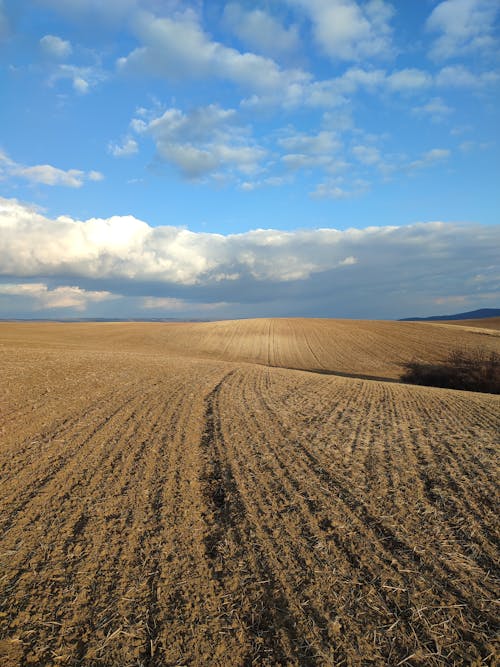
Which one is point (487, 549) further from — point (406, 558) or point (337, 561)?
point (337, 561)

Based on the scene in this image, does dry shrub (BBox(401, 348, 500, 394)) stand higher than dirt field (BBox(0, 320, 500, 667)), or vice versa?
dirt field (BBox(0, 320, 500, 667))

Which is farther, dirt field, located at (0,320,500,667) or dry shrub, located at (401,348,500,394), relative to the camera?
dry shrub, located at (401,348,500,394)

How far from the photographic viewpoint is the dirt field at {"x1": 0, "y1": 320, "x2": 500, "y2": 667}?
3361mm

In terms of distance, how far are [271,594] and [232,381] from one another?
11651 millimetres

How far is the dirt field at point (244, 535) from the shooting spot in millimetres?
3361

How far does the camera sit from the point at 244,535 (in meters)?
4.86

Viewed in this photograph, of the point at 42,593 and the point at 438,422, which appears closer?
the point at 42,593

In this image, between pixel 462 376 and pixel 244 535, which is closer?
pixel 244 535

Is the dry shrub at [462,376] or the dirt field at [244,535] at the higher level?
the dirt field at [244,535]

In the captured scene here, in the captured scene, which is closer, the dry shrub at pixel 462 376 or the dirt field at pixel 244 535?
the dirt field at pixel 244 535

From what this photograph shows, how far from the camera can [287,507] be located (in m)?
5.51

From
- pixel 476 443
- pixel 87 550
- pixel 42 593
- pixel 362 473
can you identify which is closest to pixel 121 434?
pixel 87 550

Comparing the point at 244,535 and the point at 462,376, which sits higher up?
the point at 244,535

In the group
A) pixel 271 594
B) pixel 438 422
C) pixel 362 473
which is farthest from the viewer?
pixel 438 422
